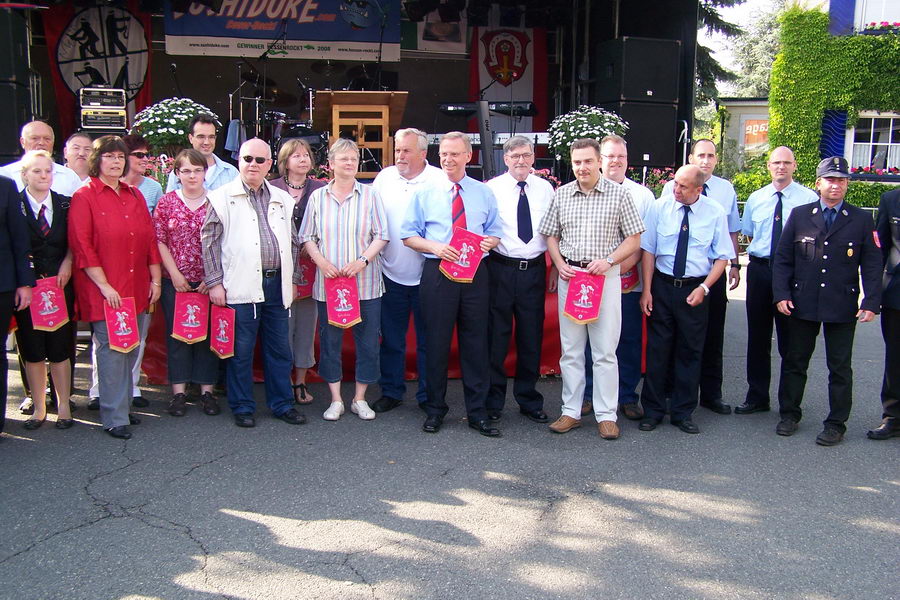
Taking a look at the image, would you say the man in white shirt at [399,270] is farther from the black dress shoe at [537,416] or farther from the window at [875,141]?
the window at [875,141]

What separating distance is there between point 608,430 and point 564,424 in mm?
271

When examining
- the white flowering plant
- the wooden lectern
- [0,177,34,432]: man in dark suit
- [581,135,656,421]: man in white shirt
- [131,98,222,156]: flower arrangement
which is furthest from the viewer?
the white flowering plant

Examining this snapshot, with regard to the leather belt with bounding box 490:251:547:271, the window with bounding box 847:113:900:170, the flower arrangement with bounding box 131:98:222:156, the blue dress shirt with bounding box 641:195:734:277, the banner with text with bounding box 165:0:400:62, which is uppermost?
the banner with text with bounding box 165:0:400:62

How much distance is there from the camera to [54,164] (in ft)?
16.7

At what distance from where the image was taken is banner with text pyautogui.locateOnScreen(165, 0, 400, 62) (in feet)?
40.7

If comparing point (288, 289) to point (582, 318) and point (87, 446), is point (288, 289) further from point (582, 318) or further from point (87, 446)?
→ point (582, 318)

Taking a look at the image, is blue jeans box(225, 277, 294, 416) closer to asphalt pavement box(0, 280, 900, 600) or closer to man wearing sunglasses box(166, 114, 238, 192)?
asphalt pavement box(0, 280, 900, 600)

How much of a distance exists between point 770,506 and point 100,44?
42.5 ft

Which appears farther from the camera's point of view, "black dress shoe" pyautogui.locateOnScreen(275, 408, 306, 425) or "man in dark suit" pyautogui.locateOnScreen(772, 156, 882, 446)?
"black dress shoe" pyautogui.locateOnScreen(275, 408, 306, 425)

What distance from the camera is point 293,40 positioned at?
41.5 feet

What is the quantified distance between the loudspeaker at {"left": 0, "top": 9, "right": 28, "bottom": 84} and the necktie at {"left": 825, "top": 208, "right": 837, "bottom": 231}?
897 cm

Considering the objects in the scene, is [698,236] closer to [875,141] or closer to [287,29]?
[287,29]

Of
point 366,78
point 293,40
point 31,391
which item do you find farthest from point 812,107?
point 31,391

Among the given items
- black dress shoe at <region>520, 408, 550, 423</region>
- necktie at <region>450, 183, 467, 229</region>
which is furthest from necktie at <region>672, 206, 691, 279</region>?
necktie at <region>450, 183, 467, 229</region>
